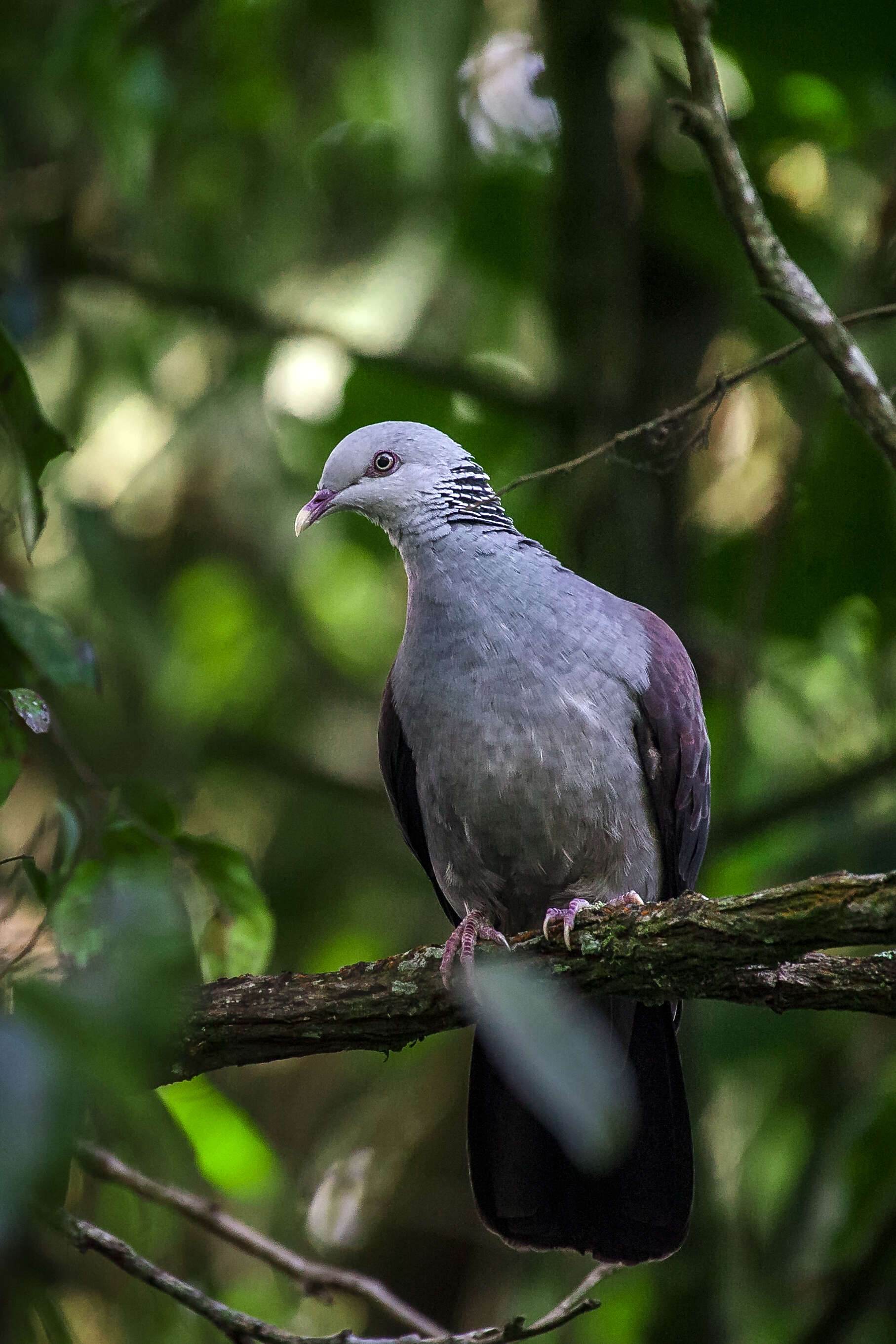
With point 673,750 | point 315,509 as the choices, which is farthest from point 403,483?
point 673,750

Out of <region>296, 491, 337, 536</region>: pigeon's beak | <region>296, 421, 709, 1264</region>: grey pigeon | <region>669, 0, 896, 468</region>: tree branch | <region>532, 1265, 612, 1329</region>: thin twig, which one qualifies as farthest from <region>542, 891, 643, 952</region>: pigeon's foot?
<region>296, 491, 337, 536</region>: pigeon's beak

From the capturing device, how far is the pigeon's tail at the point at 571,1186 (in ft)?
11.6

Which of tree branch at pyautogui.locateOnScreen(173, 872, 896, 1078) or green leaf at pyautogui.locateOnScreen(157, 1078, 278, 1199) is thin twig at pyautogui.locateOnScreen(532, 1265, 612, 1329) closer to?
tree branch at pyautogui.locateOnScreen(173, 872, 896, 1078)

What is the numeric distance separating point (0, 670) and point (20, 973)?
69cm

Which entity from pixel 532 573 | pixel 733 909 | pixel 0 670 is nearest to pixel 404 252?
Result: pixel 532 573

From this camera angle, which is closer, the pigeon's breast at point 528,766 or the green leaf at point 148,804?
the green leaf at point 148,804

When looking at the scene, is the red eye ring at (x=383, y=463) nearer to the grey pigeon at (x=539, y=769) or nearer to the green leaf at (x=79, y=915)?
the grey pigeon at (x=539, y=769)

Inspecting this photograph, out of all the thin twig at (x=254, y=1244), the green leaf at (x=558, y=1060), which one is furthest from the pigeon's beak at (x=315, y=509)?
the green leaf at (x=558, y=1060)

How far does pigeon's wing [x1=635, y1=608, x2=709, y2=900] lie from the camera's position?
12.0 feet

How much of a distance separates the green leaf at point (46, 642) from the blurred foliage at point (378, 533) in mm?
193

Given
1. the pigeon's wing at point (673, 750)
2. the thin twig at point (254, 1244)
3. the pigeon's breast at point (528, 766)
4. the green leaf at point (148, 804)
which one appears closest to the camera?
the green leaf at point (148, 804)

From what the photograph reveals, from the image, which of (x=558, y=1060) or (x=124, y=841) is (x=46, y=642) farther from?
(x=558, y=1060)

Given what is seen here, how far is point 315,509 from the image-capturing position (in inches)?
155

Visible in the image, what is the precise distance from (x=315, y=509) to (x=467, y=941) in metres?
1.42
